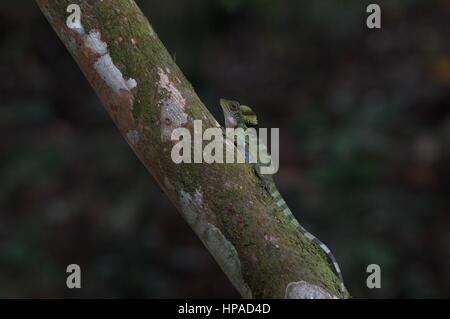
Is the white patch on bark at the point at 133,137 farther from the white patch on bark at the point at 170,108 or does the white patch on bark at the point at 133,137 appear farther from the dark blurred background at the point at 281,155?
the dark blurred background at the point at 281,155

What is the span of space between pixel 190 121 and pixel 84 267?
4904mm

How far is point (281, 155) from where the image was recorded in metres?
8.02

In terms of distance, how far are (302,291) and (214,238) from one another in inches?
15.5

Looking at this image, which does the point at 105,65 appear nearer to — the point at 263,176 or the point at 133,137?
the point at 133,137

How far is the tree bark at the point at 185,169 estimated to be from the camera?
9.37 feet

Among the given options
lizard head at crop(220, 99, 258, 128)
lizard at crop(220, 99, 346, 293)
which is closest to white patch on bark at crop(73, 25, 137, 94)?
lizard at crop(220, 99, 346, 293)

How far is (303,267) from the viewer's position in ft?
9.40

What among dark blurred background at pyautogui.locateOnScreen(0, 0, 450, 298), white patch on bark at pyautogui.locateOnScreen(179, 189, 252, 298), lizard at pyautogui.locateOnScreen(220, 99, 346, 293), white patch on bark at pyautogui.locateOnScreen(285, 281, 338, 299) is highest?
dark blurred background at pyautogui.locateOnScreen(0, 0, 450, 298)

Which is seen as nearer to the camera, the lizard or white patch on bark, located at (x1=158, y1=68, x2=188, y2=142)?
white patch on bark, located at (x1=158, y1=68, x2=188, y2=142)

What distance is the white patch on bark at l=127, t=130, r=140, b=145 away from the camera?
296cm

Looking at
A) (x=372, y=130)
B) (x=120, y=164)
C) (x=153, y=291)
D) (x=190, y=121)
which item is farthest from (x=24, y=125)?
(x=190, y=121)

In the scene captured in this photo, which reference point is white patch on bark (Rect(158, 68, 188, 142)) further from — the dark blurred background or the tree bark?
the dark blurred background

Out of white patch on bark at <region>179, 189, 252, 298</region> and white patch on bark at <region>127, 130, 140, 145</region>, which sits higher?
white patch on bark at <region>127, 130, 140, 145</region>

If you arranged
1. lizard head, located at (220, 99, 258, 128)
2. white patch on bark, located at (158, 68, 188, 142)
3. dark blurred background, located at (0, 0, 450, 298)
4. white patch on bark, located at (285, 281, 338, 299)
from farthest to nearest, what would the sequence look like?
dark blurred background, located at (0, 0, 450, 298), lizard head, located at (220, 99, 258, 128), white patch on bark, located at (158, 68, 188, 142), white patch on bark, located at (285, 281, 338, 299)
